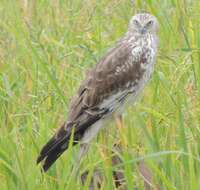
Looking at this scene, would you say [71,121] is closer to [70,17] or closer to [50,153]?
[50,153]

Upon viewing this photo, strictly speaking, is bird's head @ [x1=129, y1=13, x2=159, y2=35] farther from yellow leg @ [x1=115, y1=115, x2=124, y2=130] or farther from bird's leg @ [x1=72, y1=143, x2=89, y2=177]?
bird's leg @ [x1=72, y1=143, x2=89, y2=177]

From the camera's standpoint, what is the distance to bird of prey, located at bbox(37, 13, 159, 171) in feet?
16.0

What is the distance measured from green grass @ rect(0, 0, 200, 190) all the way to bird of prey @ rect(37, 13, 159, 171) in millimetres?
72

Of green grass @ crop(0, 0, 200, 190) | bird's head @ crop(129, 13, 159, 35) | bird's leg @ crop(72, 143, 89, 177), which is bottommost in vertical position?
bird's leg @ crop(72, 143, 89, 177)

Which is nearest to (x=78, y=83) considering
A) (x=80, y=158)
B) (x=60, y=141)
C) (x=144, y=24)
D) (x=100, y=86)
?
(x=100, y=86)

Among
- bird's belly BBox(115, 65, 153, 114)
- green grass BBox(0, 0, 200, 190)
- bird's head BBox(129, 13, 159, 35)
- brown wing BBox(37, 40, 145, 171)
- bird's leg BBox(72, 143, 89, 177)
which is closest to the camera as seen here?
green grass BBox(0, 0, 200, 190)

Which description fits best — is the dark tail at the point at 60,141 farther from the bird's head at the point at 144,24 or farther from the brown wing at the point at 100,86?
the bird's head at the point at 144,24

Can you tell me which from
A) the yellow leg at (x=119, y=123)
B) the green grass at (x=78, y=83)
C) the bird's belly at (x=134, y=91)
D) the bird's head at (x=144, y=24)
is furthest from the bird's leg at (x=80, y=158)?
the bird's head at (x=144, y=24)

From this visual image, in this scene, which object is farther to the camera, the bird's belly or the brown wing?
the bird's belly

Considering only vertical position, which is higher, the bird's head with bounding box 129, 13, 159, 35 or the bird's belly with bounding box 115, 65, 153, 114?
the bird's head with bounding box 129, 13, 159, 35

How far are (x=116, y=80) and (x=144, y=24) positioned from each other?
0.39m

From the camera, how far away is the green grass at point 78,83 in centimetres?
378

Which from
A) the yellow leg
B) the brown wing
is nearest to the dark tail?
the brown wing

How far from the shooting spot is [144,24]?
5.29m
